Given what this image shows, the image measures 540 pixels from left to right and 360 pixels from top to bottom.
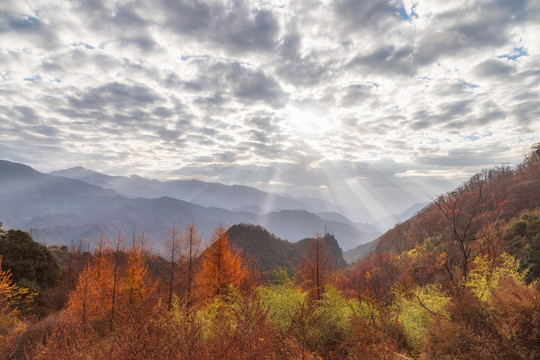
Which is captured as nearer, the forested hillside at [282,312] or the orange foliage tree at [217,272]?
the forested hillside at [282,312]

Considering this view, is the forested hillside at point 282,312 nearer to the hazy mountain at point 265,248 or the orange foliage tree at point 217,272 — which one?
the orange foliage tree at point 217,272

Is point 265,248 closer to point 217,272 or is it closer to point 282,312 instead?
point 217,272

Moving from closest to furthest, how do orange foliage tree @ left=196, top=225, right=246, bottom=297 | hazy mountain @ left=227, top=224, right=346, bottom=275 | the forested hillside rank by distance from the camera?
the forested hillside
orange foliage tree @ left=196, top=225, right=246, bottom=297
hazy mountain @ left=227, top=224, right=346, bottom=275

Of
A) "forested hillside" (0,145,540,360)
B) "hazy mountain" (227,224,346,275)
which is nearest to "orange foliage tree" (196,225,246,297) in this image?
"forested hillside" (0,145,540,360)

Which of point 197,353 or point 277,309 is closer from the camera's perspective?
point 197,353

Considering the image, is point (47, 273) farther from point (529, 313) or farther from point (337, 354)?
point (529, 313)

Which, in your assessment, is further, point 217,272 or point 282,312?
point 217,272

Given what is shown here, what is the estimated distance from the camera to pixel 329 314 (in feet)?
41.9

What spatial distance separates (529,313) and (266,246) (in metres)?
99.8

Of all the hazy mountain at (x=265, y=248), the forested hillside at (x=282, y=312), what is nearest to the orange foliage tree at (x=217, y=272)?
the forested hillside at (x=282, y=312)

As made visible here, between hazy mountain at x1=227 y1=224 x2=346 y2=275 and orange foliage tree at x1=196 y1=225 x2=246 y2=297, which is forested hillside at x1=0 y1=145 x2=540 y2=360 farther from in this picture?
hazy mountain at x1=227 y1=224 x2=346 y2=275

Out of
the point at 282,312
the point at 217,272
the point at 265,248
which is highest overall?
the point at 282,312

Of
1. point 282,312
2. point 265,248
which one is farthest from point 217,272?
point 265,248

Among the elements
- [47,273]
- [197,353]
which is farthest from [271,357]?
[47,273]
